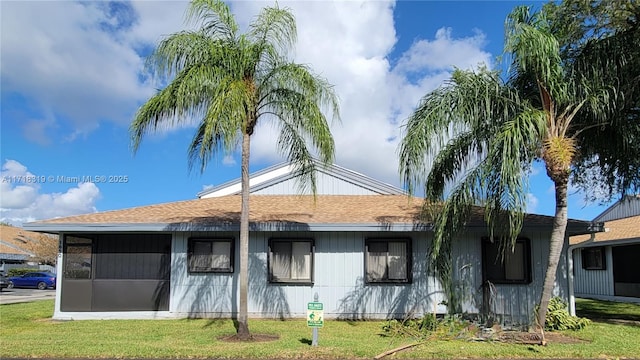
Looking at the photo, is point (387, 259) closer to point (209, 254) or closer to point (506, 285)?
point (506, 285)

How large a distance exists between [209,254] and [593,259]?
18.6 m

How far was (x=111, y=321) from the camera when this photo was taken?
1397 centimetres

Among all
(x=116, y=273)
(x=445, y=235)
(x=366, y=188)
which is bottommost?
(x=116, y=273)

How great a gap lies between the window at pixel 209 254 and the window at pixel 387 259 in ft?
12.3

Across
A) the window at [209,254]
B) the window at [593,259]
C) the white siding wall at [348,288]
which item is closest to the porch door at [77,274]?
the white siding wall at [348,288]

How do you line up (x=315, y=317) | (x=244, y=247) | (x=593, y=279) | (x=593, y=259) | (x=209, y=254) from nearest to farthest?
(x=315, y=317), (x=244, y=247), (x=209, y=254), (x=593, y=279), (x=593, y=259)

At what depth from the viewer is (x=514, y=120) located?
10.2 metres

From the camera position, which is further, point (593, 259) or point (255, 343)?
point (593, 259)

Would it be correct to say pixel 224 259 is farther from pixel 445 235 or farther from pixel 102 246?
pixel 445 235

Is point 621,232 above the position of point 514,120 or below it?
below

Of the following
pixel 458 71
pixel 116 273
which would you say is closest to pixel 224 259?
pixel 116 273

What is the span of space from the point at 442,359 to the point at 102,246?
33.3 ft

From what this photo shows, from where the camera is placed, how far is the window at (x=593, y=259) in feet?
78.1

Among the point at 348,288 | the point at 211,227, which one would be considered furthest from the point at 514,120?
the point at 211,227
